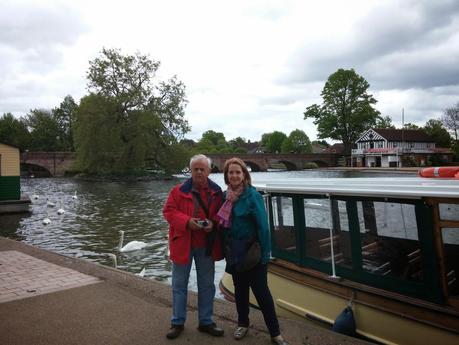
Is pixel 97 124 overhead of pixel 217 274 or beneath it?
overhead

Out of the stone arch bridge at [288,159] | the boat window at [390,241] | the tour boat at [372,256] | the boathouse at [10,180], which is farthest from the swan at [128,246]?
the stone arch bridge at [288,159]

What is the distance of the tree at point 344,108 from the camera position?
240ft

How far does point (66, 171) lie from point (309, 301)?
63.2 m

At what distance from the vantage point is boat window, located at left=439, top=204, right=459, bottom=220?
5.14 meters

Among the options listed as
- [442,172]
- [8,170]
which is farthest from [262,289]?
[8,170]

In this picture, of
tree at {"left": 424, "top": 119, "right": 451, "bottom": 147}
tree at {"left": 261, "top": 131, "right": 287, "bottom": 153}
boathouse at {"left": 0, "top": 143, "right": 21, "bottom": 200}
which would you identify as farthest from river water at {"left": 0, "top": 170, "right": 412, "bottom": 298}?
tree at {"left": 261, "top": 131, "right": 287, "bottom": 153}

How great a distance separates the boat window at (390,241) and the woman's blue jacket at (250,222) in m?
2.33

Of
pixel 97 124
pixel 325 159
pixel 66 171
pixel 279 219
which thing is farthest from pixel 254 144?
pixel 279 219

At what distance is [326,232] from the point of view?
22.0ft

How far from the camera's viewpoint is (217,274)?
1135cm

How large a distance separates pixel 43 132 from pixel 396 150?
223 ft

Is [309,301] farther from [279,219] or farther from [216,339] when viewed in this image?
[216,339]

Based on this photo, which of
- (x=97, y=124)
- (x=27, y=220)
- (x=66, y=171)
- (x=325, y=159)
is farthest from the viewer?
(x=325, y=159)

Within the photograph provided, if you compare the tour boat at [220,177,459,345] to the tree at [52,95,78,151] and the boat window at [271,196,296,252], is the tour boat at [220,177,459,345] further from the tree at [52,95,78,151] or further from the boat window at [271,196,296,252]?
the tree at [52,95,78,151]
